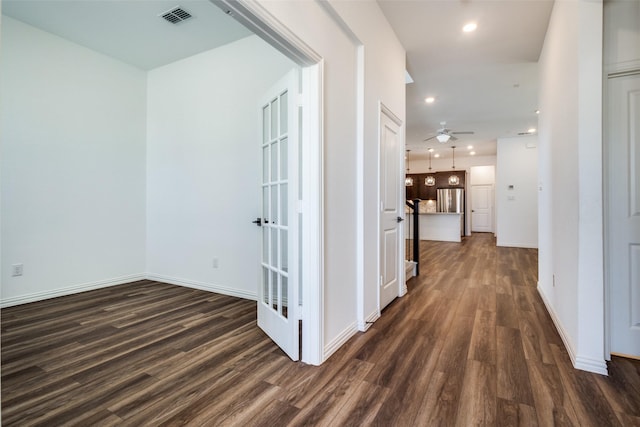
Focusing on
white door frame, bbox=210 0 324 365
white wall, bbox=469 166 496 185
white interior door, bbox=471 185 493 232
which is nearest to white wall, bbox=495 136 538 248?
white wall, bbox=469 166 496 185

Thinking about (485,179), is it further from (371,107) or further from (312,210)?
(312,210)

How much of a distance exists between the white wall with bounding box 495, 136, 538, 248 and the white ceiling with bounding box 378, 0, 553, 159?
1086 millimetres

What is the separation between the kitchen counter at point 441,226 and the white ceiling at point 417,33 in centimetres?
419

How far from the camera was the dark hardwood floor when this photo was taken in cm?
166

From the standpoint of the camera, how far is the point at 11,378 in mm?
1997

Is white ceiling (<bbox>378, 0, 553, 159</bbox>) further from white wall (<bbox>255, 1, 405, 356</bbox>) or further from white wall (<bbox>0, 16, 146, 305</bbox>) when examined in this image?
white wall (<bbox>0, 16, 146, 305</bbox>)

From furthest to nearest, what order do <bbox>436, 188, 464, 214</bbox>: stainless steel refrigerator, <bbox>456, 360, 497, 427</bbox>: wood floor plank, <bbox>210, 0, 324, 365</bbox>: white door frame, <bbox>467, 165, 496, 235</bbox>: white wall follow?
<bbox>467, 165, 496, 235</bbox>: white wall < <bbox>436, 188, 464, 214</bbox>: stainless steel refrigerator < <bbox>210, 0, 324, 365</bbox>: white door frame < <bbox>456, 360, 497, 427</bbox>: wood floor plank

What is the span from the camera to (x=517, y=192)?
7.91m

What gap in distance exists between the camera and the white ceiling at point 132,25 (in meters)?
3.11

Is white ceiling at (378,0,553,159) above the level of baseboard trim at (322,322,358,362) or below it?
above

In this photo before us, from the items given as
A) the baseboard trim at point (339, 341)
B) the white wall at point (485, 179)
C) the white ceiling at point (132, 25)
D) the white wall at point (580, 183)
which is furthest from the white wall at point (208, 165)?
the white wall at point (485, 179)

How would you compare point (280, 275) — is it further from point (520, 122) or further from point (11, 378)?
point (520, 122)

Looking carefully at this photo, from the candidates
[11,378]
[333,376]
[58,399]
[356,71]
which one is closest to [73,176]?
[11,378]

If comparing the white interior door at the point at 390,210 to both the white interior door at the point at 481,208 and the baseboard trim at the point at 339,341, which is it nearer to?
the baseboard trim at the point at 339,341
